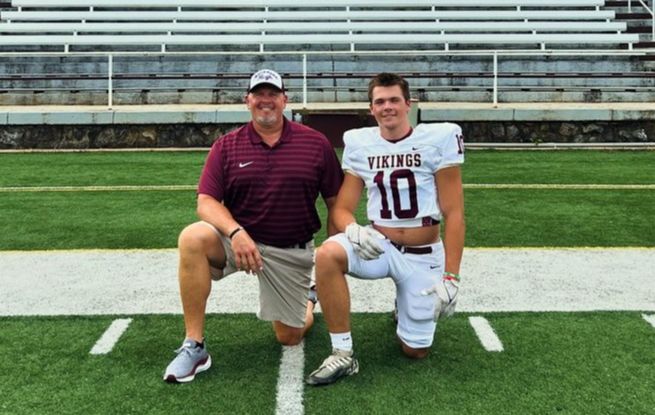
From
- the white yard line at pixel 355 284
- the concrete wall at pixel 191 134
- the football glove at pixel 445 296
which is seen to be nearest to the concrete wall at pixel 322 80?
the concrete wall at pixel 191 134

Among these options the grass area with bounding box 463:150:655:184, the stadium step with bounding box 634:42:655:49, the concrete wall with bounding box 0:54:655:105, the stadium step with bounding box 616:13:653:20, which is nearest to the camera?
the grass area with bounding box 463:150:655:184

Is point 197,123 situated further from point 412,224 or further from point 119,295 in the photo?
point 412,224

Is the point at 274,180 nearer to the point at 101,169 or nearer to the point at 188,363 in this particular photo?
the point at 188,363

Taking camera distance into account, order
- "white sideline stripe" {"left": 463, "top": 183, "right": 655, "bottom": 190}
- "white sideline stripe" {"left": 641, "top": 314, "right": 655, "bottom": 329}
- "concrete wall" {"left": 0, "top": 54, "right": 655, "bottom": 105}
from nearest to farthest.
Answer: "white sideline stripe" {"left": 641, "top": 314, "right": 655, "bottom": 329}
"white sideline stripe" {"left": 463, "top": 183, "right": 655, "bottom": 190}
"concrete wall" {"left": 0, "top": 54, "right": 655, "bottom": 105}

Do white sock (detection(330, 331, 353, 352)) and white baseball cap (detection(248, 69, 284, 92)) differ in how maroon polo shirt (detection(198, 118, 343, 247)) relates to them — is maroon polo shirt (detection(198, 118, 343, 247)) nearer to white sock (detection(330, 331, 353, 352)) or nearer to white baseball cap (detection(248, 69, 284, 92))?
white baseball cap (detection(248, 69, 284, 92))

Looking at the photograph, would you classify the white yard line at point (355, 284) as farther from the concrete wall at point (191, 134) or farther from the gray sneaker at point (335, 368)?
the concrete wall at point (191, 134)

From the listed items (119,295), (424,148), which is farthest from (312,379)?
(119,295)

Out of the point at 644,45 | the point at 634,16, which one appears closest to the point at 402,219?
the point at 644,45

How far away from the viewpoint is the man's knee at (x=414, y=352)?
285cm

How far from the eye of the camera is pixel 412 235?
287cm

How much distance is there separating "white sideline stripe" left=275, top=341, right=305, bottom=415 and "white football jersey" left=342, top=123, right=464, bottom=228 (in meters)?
0.74

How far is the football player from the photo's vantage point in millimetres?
2740

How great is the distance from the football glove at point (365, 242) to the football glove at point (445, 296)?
0.97ft

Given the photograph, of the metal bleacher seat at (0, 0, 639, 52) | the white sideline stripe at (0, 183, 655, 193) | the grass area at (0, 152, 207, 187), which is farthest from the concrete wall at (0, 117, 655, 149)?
the metal bleacher seat at (0, 0, 639, 52)
